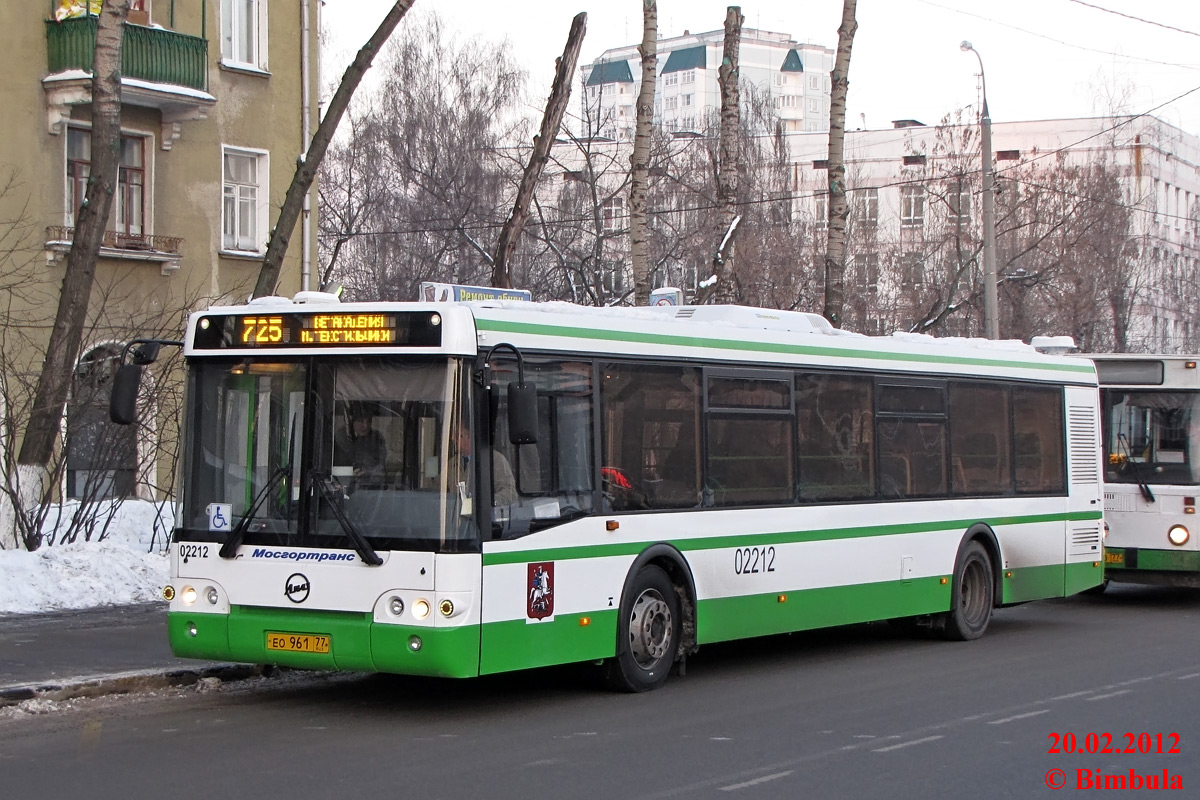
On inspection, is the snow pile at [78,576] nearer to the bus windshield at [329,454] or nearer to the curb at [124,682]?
the curb at [124,682]

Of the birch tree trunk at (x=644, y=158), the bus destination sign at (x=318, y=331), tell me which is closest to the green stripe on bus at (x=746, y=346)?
the bus destination sign at (x=318, y=331)

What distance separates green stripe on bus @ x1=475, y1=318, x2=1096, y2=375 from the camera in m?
10.5

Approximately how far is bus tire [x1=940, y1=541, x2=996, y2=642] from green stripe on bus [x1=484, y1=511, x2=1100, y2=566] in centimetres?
33

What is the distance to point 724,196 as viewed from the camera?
80.5 ft


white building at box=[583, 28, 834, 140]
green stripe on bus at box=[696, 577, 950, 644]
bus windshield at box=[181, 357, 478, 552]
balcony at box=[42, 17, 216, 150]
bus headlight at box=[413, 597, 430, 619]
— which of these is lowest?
green stripe on bus at box=[696, 577, 950, 644]

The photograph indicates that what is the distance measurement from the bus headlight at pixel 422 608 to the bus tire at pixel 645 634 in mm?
1785

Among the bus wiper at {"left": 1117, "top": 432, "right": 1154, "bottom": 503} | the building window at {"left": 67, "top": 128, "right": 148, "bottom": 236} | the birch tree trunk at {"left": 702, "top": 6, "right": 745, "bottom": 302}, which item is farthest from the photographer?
the building window at {"left": 67, "top": 128, "right": 148, "bottom": 236}

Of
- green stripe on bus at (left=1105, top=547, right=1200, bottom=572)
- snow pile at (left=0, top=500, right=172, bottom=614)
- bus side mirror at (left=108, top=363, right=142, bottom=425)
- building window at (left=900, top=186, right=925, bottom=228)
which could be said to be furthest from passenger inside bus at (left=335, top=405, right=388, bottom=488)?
building window at (left=900, top=186, right=925, bottom=228)

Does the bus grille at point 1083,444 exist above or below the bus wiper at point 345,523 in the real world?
above

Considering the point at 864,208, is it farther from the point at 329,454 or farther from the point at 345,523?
the point at 345,523

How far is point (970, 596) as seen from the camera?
15219 millimetres

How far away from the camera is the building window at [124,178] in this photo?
25609 millimetres

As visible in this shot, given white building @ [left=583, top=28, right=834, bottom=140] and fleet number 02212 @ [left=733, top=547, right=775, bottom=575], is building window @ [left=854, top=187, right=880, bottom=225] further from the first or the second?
white building @ [left=583, top=28, right=834, bottom=140]

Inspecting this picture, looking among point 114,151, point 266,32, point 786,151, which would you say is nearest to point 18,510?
point 114,151
